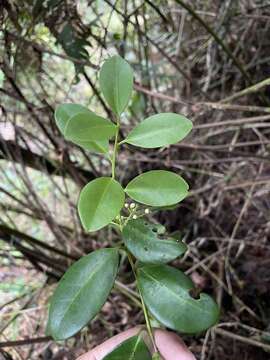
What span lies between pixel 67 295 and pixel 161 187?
17 cm

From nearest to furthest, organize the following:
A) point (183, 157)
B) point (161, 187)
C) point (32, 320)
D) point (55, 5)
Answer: point (161, 187) < point (55, 5) < point (32, 320) < point (183, 157)

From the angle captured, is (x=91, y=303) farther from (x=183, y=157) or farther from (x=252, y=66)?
(x=252, y=66)

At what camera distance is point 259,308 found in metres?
1.30

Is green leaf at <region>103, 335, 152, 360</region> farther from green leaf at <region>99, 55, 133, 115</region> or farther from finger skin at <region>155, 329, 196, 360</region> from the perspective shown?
green leaf at <region>99, 55, 133, 115</region>

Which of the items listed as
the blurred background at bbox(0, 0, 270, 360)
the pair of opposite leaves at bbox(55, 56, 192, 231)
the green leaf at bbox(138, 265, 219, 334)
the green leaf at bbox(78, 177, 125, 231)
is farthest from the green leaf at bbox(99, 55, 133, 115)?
the blurred background at bbox(0, 0, 270, 360)

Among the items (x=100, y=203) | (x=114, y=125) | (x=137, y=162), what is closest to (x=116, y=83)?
(x=114, y=125)

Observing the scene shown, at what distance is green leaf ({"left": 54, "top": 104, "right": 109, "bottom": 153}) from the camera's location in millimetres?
555

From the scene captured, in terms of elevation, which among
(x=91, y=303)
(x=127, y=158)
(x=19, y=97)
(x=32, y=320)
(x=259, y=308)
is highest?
(x=19, y=97)

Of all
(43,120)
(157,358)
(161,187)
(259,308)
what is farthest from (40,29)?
(259,308)

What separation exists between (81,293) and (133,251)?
77mm

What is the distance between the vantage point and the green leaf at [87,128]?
1.63 ft

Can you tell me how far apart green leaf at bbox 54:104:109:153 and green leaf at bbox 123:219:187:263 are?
3.8 inches

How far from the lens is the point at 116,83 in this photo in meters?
0.57

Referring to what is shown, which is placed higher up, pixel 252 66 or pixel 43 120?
pixel 43 120
